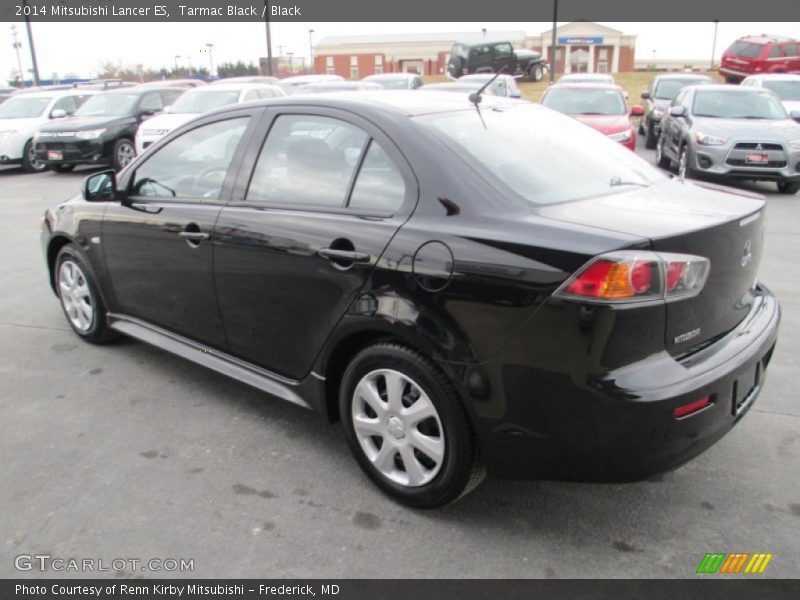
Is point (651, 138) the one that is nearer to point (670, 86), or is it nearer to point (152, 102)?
point (670, 86)

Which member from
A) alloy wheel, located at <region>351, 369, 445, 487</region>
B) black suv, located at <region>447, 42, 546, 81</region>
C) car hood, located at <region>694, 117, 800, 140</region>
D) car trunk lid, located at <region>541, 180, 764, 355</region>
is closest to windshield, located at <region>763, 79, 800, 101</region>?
car hood, located at <region>694, 117, 800, 140</region>

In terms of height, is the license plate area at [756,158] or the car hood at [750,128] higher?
the car hood at [750,128]

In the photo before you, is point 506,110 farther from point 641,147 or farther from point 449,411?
point 641,147

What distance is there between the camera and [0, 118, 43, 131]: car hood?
1535 centimetres

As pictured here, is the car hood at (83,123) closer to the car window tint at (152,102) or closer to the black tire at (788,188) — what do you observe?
the car window tint at (152,102)

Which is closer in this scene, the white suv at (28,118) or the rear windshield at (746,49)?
the white suv at (28,118)

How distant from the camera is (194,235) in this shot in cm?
363

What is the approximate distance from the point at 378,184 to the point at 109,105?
14.2 meters

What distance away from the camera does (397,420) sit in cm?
288

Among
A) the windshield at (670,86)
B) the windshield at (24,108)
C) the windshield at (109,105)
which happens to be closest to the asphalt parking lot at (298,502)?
the windshield at (109,105)

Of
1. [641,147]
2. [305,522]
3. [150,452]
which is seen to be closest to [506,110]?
[305,522]

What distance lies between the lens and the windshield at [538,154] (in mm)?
2926
